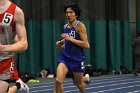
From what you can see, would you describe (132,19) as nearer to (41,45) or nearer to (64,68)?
(41,45)

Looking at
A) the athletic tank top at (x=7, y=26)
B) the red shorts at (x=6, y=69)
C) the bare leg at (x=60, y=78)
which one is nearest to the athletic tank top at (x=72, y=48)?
the bare leg at (x=60, y=78)

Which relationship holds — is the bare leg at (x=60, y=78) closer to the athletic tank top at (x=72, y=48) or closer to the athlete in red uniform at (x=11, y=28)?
the athletic tank top at (x=72, y=48)

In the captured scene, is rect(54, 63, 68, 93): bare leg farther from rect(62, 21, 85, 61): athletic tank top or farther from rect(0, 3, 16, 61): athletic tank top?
rect(0, 3, 16, 61): athletic tank top

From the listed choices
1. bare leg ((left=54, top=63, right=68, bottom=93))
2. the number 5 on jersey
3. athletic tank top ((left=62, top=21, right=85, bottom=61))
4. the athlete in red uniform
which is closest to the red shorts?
the athlete in red uniform

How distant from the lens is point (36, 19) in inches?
617

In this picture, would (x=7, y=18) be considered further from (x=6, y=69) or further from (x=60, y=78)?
A: (x=60, y=78)

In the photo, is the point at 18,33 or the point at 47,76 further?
the point at 47,76

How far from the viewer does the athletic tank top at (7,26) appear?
359 cm

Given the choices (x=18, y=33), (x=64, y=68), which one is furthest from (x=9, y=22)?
(x=64, y=68)

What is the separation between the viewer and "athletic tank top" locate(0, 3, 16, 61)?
3587 millimetres

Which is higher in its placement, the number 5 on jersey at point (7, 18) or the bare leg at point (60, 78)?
the number 5 on jersey at point (7, 18)

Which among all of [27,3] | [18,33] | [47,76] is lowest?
[47,76]

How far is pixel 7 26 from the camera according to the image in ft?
11.9

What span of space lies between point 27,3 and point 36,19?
71 cm
